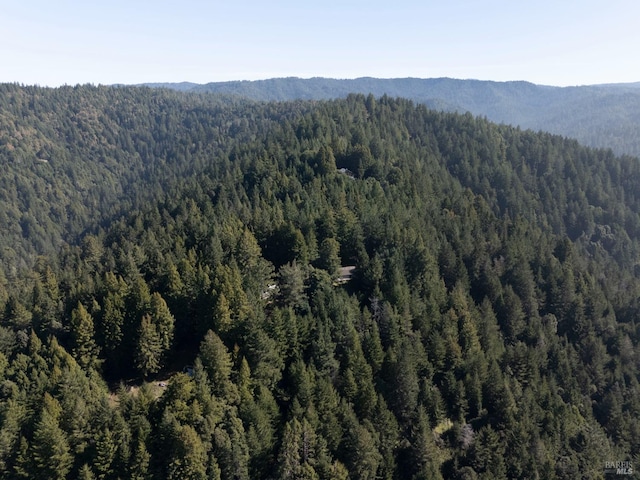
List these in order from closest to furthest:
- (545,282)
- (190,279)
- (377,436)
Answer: (377,436), (190,279), (545,282)

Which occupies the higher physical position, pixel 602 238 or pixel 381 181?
pixel 381 181

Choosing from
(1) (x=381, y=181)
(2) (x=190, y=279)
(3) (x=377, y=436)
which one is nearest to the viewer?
(3) (x=377, y=436)

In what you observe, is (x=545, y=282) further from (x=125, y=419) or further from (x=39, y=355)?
(x=39, y=355)

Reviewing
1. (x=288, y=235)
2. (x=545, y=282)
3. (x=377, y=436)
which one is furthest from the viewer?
(x=545, y=282)

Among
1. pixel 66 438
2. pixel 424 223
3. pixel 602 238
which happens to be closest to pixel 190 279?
pixel 66 438

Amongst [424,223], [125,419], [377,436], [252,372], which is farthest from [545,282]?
[125,419]

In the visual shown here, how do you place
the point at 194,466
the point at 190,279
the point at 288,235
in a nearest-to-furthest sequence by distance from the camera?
1. the point at 194,466
2. the point at 190,279
3. the point at 288,235

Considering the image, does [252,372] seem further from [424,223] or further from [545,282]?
[545,282]

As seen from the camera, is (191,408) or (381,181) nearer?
(191,408)

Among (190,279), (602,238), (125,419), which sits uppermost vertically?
(190,279)
